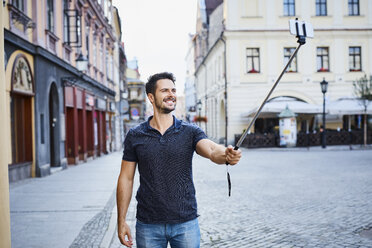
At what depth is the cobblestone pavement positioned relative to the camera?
5879 millimetres

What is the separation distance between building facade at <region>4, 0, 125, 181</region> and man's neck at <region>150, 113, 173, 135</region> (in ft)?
31.0

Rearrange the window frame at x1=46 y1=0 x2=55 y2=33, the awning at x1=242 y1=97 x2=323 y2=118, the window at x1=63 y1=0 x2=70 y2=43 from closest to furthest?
the window frame at x1=46 y1=0 x2=55 y2=33, the window at x1=63 y1=0 x2=70 y2=43, the awning at x1=242 y1=97 x2=323 y2=118

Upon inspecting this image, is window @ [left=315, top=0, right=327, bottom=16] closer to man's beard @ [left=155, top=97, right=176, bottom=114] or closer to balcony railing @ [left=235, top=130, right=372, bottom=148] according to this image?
balcony railing @ [left=235, top=130, right=372, bottom=148]

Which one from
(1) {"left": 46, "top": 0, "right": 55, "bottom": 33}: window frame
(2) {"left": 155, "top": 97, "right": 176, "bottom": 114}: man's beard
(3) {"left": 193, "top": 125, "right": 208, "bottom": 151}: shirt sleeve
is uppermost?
(1) {"left": 46, "top": 0, "right": 55, "bottom": 33}: window frame

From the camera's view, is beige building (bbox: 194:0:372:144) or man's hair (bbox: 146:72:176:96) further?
beige building (bbox: 194:0:372:144)

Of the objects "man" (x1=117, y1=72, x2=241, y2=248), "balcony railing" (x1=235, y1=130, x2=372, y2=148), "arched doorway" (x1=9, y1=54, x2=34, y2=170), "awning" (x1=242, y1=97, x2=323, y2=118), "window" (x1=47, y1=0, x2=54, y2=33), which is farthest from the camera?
"balcony railing" (x1=235, y1=130, x2=372, y2=148)

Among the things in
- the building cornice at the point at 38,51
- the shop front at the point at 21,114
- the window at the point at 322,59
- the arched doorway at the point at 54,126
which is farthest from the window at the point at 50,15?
the window at the point at 322,59

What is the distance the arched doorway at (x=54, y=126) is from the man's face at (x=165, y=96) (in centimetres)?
1397

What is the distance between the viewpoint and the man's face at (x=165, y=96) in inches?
120

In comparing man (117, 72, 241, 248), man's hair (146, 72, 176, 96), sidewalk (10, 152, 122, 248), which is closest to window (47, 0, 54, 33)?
sidewalk (10, 152, 122, 248)

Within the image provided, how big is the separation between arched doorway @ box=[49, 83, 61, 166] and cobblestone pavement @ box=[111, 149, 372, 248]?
6098mm

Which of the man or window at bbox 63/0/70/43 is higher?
window at bbox 63/0/70/43

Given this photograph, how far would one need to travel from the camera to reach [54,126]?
16359 millimetres

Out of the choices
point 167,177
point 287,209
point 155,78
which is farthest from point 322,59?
point 167,177
